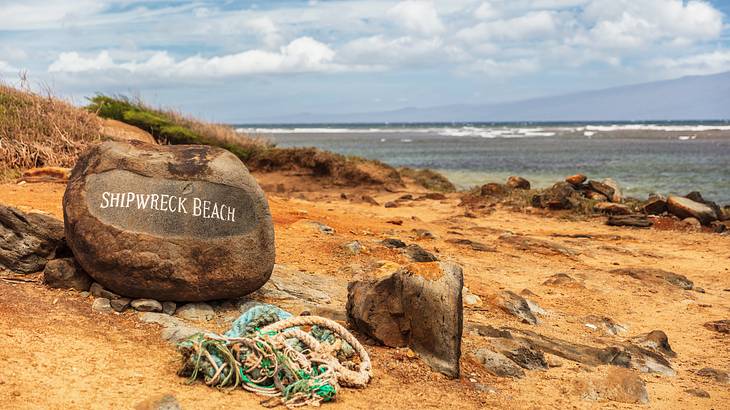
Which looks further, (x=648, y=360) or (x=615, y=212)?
(x=615, y=212)

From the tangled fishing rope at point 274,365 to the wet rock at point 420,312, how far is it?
676mm

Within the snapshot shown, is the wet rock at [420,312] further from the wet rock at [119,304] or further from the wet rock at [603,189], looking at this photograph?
the wet rock at [603,189]

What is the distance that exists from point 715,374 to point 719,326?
167 cm

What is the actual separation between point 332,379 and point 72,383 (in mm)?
1831

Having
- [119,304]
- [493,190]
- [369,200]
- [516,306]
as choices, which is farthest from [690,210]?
[119,304]

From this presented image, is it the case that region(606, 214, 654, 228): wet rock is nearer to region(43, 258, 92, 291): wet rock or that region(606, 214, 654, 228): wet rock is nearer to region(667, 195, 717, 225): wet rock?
region(667, 195, 717, 225): wet rock

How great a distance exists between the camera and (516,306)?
8.48m

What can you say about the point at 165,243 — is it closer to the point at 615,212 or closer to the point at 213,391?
the point at 213,391

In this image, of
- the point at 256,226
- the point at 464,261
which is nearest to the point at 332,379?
the point at 256,226

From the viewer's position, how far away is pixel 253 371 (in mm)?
5566

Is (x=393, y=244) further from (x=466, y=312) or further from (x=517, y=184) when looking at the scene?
(x=517, y=184)

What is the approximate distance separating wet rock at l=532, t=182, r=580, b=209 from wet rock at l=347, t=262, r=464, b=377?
11087 mm

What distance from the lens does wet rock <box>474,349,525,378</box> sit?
6.61 meters

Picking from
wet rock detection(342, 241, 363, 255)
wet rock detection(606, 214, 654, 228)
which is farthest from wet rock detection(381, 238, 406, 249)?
wet rock detection(606, 214, 654, 228)
